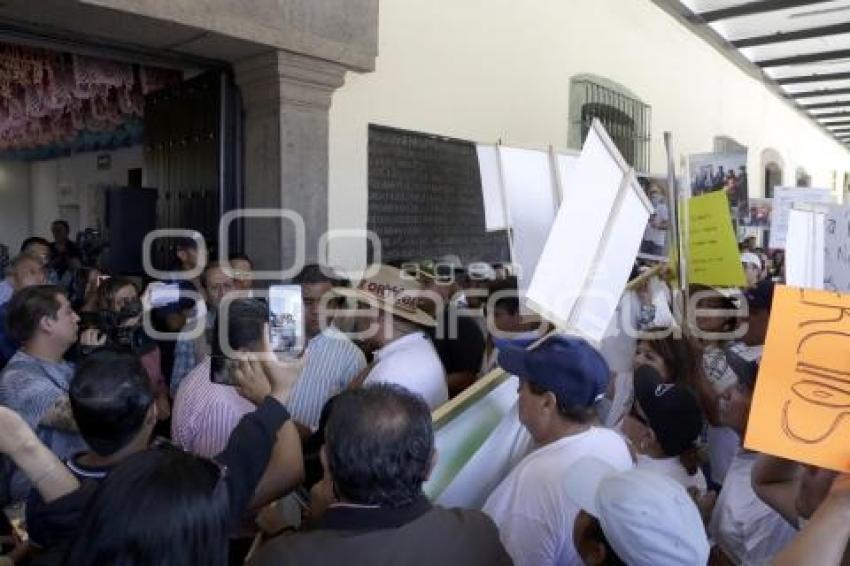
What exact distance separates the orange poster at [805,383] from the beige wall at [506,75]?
11.0 feet

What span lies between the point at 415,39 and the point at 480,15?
0.81 metres

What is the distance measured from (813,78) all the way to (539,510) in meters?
11.8

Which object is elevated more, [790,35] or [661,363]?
[790,35]


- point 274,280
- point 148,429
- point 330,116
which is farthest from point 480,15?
point 148,429

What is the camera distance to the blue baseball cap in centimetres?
167

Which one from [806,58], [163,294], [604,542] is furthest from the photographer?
[806,58]

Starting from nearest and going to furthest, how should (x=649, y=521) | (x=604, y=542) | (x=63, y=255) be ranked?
(x=649, y=521)
(x=604, y=542)
(x=63, y=255)

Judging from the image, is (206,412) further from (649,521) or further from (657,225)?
(657,225)

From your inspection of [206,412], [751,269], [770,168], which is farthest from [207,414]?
[770,168]

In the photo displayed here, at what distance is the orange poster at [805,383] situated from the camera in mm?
1036

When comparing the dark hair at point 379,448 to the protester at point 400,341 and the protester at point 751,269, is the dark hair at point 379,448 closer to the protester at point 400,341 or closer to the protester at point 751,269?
the protester at point 400,341

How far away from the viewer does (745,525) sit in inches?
66.6

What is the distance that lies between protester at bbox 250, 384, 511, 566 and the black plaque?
331 cm

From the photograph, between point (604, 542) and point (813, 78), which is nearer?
point (604, 542)
